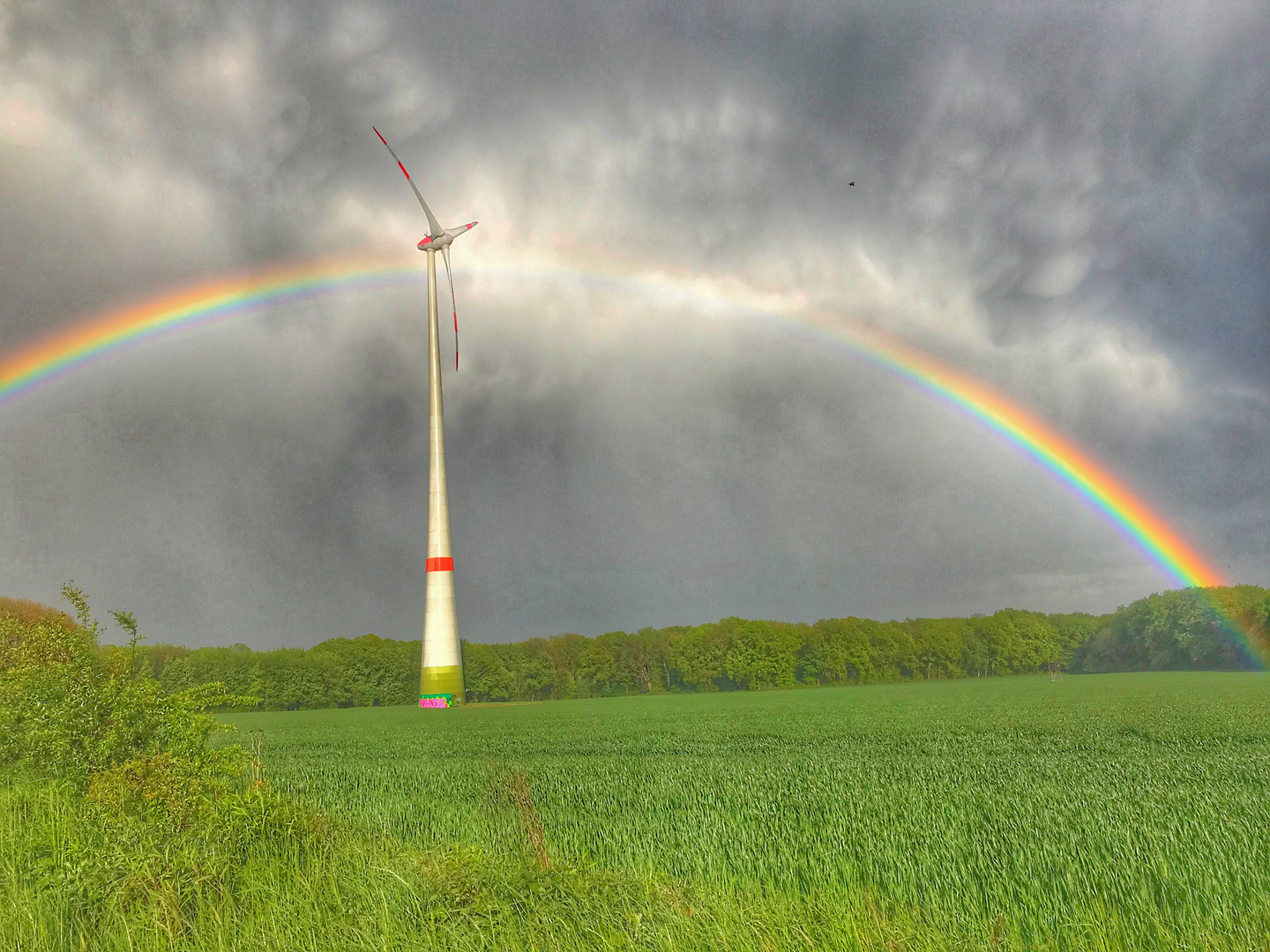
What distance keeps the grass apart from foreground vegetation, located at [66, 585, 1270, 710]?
146 meters

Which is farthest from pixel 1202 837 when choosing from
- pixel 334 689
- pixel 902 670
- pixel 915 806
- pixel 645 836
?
pixel 902 670

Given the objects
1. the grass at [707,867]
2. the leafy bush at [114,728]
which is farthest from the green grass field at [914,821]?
the leafy bush at [114,728]

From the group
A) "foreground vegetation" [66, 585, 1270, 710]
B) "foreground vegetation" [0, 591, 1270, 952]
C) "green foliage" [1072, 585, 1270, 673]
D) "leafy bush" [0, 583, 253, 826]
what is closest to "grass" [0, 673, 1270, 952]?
"foreground vegetation" [0, 591, 1270, 952]

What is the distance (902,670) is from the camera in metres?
194

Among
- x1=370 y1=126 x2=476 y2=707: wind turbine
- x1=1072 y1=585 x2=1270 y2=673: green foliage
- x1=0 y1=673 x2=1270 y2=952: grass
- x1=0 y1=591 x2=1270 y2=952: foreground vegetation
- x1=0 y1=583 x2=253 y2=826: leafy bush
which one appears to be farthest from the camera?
x1=1072 y1=585 x2=1270 y2=673: green foliage

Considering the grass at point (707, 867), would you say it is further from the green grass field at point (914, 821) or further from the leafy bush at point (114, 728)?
the leafy bush at point (114, 728)

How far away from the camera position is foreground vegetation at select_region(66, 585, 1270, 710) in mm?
158750

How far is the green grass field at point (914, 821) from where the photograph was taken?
9.64m

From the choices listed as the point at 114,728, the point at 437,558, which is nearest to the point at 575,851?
the point at 114,728

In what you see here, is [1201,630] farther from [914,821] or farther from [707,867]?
[707,867]

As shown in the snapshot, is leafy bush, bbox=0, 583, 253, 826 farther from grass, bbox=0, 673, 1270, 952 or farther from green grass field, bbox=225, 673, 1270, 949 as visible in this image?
green grass field, bbox=225, 673, 1270, 949

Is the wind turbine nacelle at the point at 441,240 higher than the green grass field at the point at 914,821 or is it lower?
higher

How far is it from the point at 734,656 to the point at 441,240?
12693cm

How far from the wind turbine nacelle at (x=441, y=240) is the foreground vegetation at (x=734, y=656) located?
10458 centimetres
